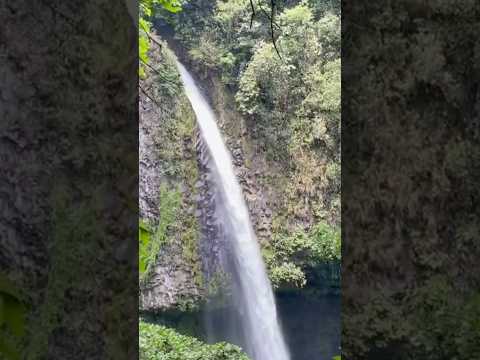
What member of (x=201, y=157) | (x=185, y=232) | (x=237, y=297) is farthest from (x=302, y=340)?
(x=201, y=157)

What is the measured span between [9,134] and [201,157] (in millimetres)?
12589

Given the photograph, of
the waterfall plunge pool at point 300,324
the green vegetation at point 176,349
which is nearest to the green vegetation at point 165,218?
the waterfall plunge pool at point 300,324

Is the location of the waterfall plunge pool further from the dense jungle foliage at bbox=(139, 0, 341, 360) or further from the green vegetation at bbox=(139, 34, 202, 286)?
the green vegetation at bbox=(139, 34, 202, 286)

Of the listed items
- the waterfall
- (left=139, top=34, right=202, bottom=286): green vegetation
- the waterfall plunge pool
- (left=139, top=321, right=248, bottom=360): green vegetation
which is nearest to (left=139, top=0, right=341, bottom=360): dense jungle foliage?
(left=139, top=34, right=202, bottom=286): green vegetation

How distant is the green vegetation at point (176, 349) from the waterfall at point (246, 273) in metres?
3.02

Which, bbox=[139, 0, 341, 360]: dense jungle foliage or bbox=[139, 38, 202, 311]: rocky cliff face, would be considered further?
bbox=[139, 0, 341, 360]: dense jungle foliage

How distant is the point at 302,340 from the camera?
1434 cm

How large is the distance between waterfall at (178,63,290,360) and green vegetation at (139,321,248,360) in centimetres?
302

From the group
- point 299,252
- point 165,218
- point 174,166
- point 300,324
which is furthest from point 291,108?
point 300,324

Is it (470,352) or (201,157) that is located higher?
(201,157)

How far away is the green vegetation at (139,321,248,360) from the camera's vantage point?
9547mm

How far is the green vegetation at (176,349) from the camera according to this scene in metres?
9.55

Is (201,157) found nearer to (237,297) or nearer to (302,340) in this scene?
(237,297)

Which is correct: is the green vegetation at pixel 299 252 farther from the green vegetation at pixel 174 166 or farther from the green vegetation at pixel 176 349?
the green vegetation at pixel 176 349
